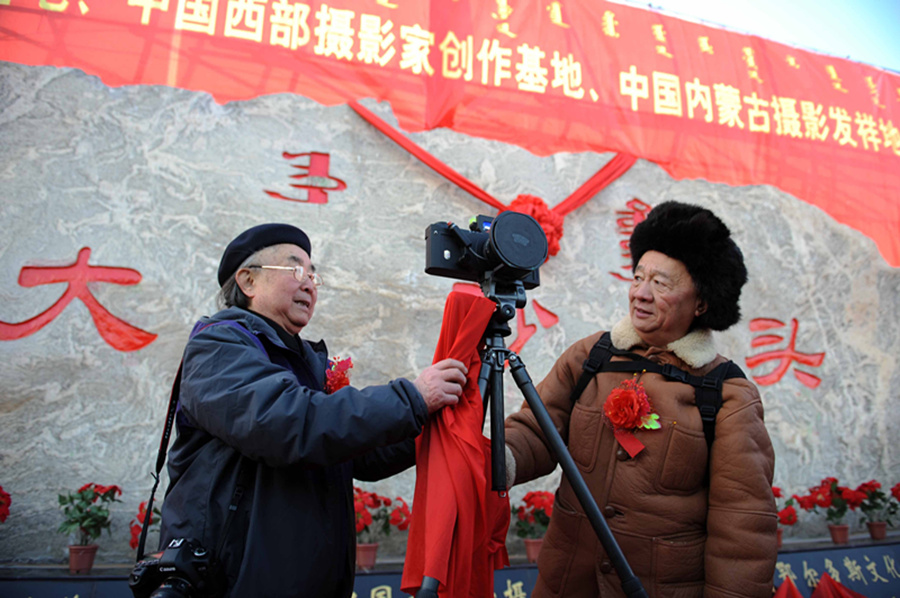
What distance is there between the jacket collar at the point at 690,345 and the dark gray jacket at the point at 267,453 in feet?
2.27

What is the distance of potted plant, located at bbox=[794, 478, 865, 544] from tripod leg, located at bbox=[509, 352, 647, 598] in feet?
9.32

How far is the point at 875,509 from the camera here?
3.45 metres

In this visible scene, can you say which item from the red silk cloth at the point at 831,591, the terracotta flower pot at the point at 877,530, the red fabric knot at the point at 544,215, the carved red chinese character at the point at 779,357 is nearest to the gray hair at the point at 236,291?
the red fabric knot at the point at 544,215

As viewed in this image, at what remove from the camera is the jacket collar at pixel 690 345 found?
4.52 feet

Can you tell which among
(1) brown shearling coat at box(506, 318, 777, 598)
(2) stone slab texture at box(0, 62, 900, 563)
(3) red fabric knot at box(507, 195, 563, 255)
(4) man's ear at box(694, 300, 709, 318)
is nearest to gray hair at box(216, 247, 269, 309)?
(1) brown shearling coat at box(506, 318, 777, 598)

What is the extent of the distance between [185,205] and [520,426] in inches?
93.3

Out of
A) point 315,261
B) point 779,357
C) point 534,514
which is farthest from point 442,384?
point 779,357

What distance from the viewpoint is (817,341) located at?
374 centimetres

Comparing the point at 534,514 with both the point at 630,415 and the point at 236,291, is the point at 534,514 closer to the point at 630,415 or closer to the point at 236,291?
the point at 630,415

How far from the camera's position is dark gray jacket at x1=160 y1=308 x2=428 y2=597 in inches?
38.7

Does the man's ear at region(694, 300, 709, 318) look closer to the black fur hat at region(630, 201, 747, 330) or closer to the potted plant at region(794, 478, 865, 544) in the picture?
the black fur hat at region(630, 201, 747, 330)

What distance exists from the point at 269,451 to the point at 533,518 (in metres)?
2.14

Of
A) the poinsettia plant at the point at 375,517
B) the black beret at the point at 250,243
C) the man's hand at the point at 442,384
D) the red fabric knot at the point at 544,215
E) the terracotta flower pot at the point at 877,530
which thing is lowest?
the terracotta flower pot at the point at 877,530

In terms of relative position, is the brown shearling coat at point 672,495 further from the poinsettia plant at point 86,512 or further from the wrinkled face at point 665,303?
the poinsettia plant at point 86,512
